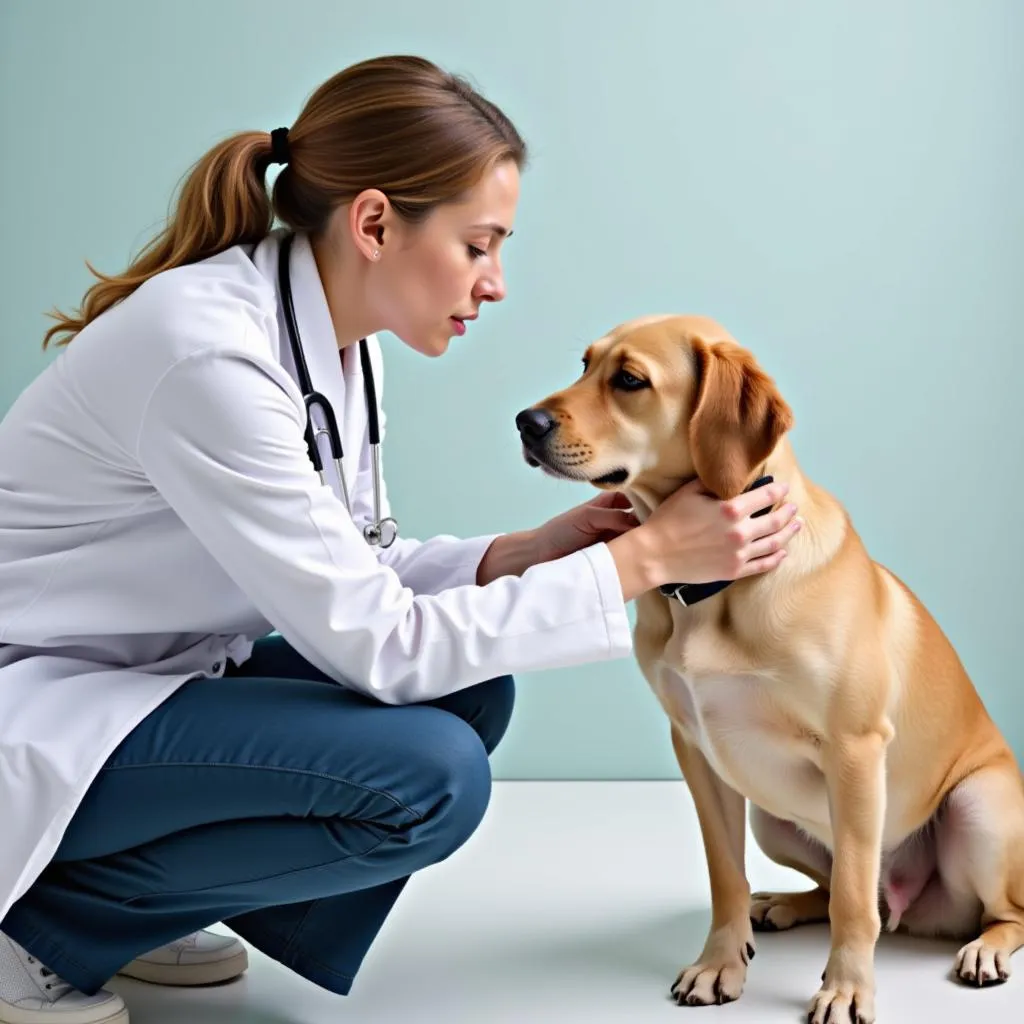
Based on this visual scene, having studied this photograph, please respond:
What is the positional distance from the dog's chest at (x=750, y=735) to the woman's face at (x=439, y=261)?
2.06ft

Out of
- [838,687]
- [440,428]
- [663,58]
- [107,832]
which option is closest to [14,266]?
[440,428]

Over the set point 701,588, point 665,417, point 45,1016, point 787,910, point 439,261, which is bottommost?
point 787,910

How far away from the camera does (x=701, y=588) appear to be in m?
1.94

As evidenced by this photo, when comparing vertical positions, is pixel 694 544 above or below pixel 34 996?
above

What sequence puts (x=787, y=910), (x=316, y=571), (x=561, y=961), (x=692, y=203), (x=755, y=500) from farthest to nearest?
1. (x=692, y=203)
2. (x=787, y=910)
3. (x=561, y=961)
4. (x=755, y=500)
5. (x=316, y=571)

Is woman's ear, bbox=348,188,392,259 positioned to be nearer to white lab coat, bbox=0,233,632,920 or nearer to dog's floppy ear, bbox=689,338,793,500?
white lab coat, bbox=0,233,632,920

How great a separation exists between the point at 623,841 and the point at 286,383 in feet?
5.55

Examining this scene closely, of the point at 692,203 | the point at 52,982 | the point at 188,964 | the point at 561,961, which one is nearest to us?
the point at 52,982

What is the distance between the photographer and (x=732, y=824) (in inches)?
84.7

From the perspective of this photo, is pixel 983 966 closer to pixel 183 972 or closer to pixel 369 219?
pixel 183 972

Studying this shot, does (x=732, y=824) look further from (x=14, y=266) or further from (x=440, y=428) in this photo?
(x=14, y=266)

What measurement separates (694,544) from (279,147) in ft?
2.76

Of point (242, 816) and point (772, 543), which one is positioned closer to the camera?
point (242, 816)

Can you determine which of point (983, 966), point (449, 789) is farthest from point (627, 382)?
point (983, 966)
